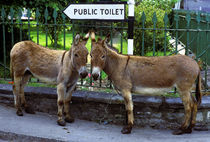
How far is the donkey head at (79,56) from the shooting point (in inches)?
209

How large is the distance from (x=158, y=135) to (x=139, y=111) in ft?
1.99

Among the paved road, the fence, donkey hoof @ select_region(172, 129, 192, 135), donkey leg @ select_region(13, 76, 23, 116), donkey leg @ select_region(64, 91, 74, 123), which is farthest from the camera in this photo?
donkey leg @ select_region(13, 76, 23, 116)

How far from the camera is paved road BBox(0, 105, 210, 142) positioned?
17.6 ft

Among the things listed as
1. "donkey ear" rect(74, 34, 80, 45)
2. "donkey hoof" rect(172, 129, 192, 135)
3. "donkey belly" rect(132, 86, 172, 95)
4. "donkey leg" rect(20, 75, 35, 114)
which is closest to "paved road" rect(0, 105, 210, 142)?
"donkey hoof" rect(172, 129, 192, 135)

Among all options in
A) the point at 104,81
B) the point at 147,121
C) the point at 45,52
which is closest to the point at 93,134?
the point at 147,121

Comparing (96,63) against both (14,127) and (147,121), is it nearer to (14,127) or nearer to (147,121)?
(147,121)

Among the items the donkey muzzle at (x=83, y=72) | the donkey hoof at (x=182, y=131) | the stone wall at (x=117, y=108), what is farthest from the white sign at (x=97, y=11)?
the donkey hoof at (x=182, y=131)

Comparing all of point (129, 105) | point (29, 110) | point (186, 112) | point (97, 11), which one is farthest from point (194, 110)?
point (29, 110)

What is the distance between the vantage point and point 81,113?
6.32 metres

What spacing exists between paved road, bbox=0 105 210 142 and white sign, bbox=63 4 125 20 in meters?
2.14

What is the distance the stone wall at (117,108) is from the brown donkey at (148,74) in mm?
352

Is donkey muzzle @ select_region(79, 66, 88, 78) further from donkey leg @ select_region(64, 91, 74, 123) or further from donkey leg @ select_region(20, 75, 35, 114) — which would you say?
donkey leg @ select_region(20, 75, 35, 114)

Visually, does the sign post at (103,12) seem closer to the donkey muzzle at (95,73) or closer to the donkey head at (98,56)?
the donkey head at (98,56)

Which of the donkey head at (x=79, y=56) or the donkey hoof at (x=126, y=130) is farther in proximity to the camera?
the donkey hoof at (x=126, y=130)
